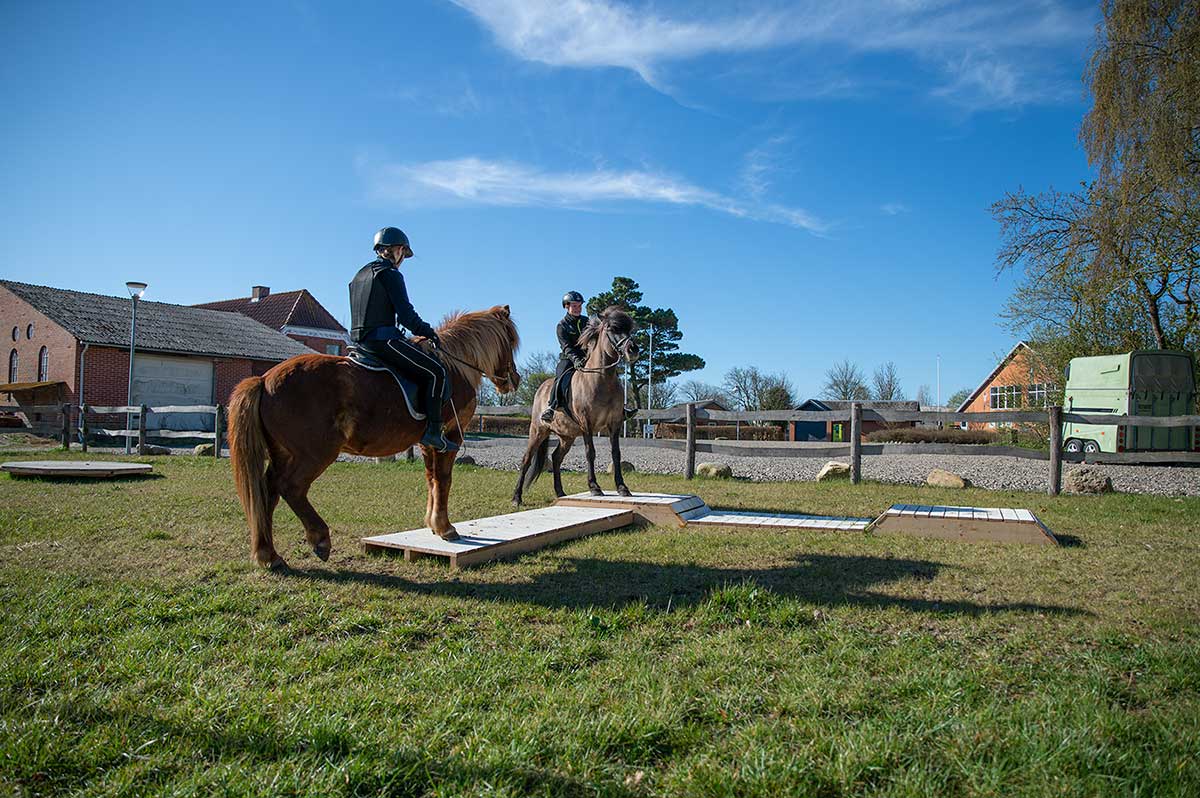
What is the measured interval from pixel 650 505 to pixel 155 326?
1288 inches

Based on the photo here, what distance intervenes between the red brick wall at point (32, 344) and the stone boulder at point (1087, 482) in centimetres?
3529

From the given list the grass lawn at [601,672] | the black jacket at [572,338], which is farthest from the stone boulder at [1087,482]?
the black jacket at [572,338]

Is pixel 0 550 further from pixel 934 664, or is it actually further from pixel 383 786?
pixel 934 664

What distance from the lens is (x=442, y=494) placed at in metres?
6.20

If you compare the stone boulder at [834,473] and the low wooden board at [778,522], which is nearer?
the low wooden board at [778,522]

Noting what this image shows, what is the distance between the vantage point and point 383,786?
2.31m

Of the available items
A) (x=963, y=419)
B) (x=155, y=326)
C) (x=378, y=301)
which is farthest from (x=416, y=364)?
(x=155, y=326)

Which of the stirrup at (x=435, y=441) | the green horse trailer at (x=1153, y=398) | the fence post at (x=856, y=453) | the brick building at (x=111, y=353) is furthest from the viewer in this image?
the brick building at (x=111, y=353)

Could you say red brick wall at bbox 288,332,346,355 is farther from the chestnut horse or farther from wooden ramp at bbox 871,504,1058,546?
wooden ramp at bbox 871,504,1058,546

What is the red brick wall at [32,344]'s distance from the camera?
29.0 m

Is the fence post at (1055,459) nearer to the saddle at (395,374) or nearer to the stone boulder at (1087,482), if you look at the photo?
the stone boulder at (1087,482)

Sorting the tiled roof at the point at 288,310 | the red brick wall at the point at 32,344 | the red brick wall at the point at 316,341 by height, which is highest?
the tiled roof at the point at 288,310

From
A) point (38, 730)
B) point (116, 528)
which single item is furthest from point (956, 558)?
point (116, 528)

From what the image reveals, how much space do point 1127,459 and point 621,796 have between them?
15028mm
